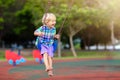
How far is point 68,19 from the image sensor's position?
1485 inches

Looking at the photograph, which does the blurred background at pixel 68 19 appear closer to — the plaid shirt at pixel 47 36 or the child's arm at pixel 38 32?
the plaid shirt at pixel 47 36

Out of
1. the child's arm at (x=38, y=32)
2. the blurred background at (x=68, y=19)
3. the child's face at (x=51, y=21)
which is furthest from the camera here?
the blurred background at (x=68, y=19)

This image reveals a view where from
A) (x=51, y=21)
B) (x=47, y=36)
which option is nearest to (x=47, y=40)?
(x=47, y=36)

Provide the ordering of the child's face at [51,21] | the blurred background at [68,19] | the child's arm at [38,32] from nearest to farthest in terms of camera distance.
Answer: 1. the child's face at [51,21]
2. the child's arm at [38,32]
3. the blurred background at [68,19]

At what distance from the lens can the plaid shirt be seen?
7039 mm

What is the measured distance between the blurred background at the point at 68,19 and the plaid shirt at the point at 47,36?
22.9 metres

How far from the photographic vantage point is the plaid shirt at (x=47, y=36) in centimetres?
704

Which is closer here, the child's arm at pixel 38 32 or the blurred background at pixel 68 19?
the child's arm at pixel 38 32

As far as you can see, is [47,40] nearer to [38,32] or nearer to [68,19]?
[38,32]

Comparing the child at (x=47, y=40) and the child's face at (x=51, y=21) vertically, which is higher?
the child's face at (x=51, y=21)

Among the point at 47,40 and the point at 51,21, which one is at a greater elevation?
the point at 51,21

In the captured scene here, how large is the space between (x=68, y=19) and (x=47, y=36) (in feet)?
101

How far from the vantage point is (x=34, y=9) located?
42.5m

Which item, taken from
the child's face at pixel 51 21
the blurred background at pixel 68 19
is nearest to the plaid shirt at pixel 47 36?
the child's face at pixel 51 21
